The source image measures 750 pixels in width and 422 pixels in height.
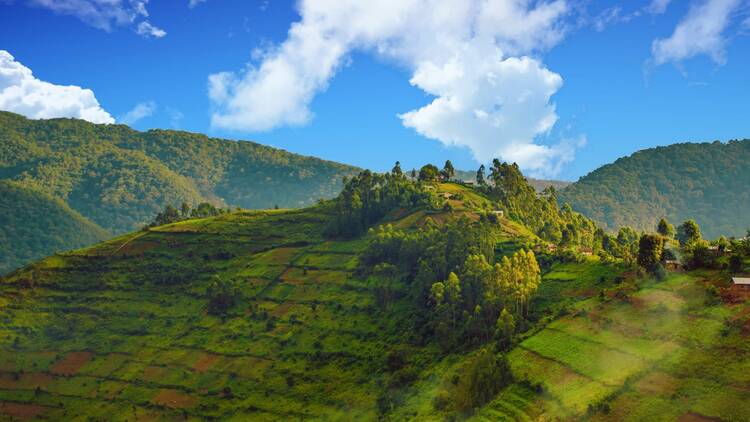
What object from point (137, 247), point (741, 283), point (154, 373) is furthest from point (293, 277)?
point (741, 283)

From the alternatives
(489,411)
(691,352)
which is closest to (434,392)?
(489,411)

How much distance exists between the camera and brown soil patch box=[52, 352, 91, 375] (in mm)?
123750

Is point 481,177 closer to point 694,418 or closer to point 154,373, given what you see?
point 154,373

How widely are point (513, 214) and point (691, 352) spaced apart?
86.5 metres

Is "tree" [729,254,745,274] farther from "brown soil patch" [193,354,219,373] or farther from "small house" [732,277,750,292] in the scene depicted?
"brown soil patch" [193,354,219,373]

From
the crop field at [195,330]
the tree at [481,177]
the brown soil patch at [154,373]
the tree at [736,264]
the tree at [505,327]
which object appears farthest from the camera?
the tree at [481,177]

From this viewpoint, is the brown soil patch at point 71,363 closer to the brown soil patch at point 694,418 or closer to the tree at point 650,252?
the tree at point 650,252

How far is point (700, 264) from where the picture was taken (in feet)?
278

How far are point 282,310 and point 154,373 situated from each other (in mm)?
21991

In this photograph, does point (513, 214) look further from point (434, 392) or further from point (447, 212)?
point (434, 392)

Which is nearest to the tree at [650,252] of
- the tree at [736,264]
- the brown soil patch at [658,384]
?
the tree at [736,264]

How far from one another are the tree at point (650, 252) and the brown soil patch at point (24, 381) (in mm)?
92084

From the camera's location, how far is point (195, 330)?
12606 centimetres

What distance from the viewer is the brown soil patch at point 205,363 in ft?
375
